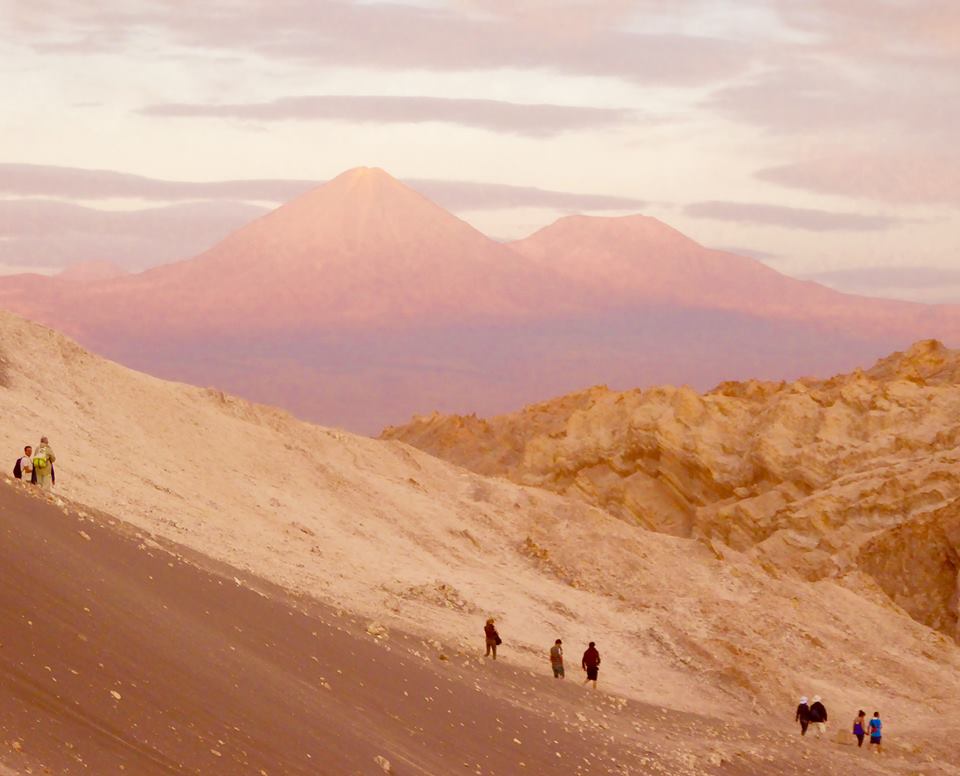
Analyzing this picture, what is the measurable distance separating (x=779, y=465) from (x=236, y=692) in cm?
5179

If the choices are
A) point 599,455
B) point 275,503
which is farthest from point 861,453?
point 275,503

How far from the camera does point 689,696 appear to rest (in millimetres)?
36219

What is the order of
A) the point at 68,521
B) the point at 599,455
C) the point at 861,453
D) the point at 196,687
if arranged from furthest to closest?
the point at 599,455 → the point at 861,453 → the point at 68,521 → the point at 196,687

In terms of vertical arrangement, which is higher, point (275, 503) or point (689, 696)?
point (275, 503)

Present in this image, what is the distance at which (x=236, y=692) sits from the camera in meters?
18.8

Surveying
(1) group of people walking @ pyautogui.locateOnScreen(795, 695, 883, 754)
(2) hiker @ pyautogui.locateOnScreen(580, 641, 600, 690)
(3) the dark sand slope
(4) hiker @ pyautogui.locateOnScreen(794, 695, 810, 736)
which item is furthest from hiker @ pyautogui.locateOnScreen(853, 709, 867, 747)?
(2) hiker @ pyautogui.locateOnScreen(580, 641, 600, 690)

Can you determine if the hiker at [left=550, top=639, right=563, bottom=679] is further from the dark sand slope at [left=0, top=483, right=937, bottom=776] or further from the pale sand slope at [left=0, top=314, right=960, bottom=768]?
the pale sand slope at [left=0, top=314, right=960, bottom=768]

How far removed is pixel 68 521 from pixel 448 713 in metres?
6.70

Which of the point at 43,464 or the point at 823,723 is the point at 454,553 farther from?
the point at 43,464

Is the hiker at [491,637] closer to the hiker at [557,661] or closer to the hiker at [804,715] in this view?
the hiker at [557,661]

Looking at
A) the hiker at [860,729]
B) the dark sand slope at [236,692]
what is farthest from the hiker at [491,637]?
the hiker at [860,729]

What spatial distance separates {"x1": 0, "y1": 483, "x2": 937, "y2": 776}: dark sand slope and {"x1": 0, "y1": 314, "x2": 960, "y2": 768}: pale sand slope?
4832 millimetres

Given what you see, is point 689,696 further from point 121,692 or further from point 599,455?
point 599,455

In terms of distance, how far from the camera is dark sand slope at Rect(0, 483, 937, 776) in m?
15.3
